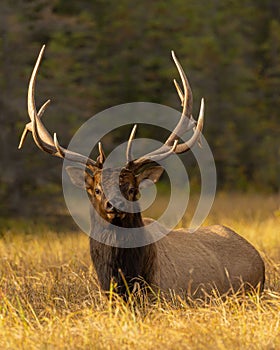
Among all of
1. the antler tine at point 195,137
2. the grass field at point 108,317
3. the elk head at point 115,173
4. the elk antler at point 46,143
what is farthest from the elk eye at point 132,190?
the grass field at point 108,317

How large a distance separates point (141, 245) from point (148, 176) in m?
0.62

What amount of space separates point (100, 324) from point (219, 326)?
841 mm

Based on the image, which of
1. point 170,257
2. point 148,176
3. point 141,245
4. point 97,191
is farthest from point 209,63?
point 97,191

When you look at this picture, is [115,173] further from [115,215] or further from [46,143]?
[46,143]

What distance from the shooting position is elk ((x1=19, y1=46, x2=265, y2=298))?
24.3 feet

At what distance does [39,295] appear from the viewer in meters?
7.99

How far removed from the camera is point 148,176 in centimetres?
777

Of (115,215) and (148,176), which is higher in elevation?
(148,176)

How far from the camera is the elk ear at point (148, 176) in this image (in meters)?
7.69

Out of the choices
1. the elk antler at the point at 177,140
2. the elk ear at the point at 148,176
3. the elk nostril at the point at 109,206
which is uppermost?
the elk antler at the point at 177,140

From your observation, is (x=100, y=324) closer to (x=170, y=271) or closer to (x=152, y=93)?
(x=170, y=271)

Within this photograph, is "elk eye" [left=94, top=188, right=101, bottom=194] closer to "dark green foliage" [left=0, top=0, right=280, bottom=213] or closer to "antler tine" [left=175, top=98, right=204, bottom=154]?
"antler tine" [left=175, top=98, right=204, bottom=154]

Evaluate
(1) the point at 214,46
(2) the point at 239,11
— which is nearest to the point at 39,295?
(1) the point at 214,46

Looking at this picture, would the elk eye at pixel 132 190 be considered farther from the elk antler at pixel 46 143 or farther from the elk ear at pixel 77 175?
the elk ear at pixel 77 175
